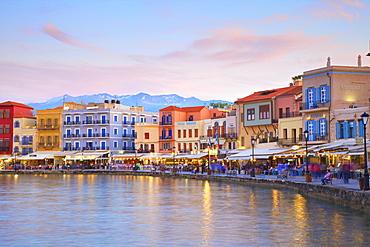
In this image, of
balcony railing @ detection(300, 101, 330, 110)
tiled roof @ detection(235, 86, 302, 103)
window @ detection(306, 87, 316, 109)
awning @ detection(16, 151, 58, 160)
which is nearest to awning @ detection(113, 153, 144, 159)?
awning @ detection(16, 151, 58, 160)

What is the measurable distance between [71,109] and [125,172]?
24.4m

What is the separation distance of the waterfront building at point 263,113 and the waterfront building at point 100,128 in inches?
1205

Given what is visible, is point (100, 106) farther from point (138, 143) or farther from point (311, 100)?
point (311, 100)

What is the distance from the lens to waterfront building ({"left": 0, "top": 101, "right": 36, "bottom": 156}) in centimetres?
9919

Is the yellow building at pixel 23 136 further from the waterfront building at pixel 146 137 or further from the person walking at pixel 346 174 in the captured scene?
the person walking at pixel 346 174

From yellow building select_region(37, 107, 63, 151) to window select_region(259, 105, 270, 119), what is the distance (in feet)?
143

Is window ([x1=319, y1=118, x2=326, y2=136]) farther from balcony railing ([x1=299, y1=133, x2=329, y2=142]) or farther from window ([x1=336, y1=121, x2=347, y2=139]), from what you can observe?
window ([x1=336, y1=121, x2=347, y2=139])

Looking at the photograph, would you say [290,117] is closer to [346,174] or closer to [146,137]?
[346,174]

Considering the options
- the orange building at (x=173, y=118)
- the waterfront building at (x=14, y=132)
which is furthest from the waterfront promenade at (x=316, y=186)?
the waterfront building at (x=14, y=132)

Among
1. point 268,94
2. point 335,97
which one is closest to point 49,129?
point 268,94

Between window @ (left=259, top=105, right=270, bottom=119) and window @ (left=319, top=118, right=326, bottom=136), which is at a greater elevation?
window @ (left=259, top=105, right=270, bottom=119)

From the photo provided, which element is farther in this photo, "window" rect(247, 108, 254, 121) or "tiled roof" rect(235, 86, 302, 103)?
"window" rect(247, 108, 254, 121)

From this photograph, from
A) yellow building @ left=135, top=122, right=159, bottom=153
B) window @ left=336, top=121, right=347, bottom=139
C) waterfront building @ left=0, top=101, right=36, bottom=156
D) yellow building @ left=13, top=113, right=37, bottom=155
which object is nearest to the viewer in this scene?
window @ left=336, top=121, right=347, bottom=139

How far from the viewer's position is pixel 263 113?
65125 mm
